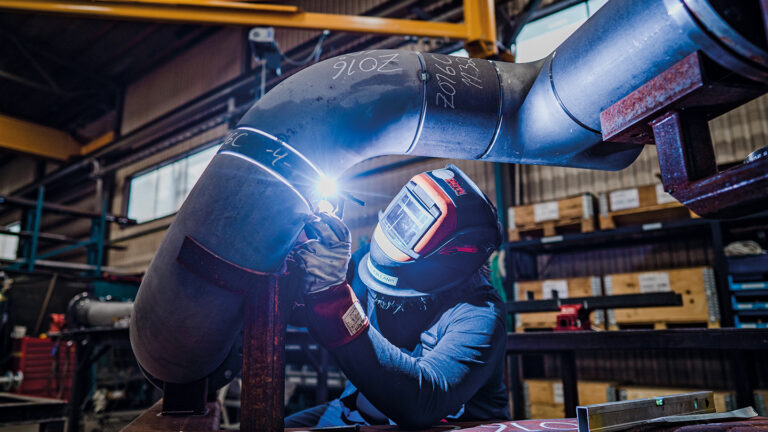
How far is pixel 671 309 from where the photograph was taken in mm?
4523

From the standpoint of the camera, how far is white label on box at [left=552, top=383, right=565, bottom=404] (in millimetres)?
4977

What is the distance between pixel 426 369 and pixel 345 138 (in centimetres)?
70

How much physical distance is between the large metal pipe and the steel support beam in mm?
11981

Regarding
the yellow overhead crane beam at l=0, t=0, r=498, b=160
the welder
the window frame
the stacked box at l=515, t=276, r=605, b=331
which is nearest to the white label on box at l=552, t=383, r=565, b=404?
the stacked box at l=515, t=276, r=605, b=331

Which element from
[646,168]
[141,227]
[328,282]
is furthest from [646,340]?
[141,227]

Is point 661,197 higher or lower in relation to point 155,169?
lower

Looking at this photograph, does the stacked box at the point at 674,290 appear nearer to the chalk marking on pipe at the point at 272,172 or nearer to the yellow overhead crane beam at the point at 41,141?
the chalk marking on pipe at the point at 272,172

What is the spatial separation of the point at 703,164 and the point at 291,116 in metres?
Result: 0.95

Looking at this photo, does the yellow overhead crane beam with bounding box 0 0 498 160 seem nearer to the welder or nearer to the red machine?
the welder

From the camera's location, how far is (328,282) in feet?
4.06

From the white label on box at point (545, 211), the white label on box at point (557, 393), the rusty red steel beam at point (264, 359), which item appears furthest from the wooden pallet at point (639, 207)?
the rusty red steel beam at point (264, 359)

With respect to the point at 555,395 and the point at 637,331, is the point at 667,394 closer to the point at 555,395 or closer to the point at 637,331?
the point at 555,395

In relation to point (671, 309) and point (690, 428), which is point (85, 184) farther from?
point (690, 428)

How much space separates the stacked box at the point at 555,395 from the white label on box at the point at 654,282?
1.03 metres
